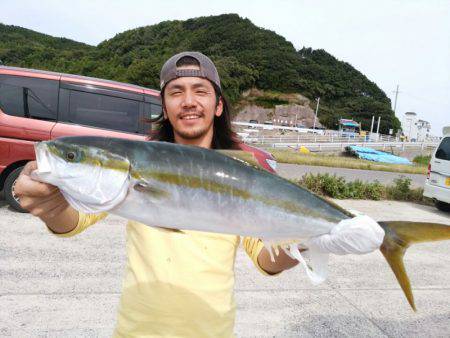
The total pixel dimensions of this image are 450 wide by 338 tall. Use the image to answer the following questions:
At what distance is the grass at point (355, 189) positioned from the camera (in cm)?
970

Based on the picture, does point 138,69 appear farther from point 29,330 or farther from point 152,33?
point 29,330

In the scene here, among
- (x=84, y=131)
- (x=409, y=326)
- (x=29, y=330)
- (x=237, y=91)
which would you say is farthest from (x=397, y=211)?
(x=237, y=91)

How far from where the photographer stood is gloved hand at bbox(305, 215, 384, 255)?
1.55 m

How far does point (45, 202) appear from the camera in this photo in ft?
5.28

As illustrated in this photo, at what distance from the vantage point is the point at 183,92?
6.55ft

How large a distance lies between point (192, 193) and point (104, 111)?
5.17 metres

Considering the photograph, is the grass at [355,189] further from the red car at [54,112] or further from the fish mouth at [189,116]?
the fish mouth at [189,116]

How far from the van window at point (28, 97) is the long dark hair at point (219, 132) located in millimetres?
4263

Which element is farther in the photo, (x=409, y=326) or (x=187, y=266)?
(x=409, y=326)

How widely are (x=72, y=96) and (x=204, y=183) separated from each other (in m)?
5.24

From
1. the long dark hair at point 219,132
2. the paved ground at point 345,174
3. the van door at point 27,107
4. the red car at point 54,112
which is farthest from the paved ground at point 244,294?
the paved ground at point 345,174

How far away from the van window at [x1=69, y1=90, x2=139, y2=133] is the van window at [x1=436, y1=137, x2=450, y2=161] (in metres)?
7.22

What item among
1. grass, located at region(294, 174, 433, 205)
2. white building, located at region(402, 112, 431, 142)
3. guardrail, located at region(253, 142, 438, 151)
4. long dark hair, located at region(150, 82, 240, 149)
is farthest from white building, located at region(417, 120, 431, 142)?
long dark hair, located at region(150, 82, 240, 149)

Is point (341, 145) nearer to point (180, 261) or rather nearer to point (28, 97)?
point (28, 97)
